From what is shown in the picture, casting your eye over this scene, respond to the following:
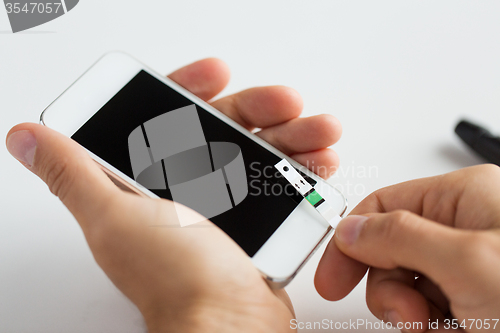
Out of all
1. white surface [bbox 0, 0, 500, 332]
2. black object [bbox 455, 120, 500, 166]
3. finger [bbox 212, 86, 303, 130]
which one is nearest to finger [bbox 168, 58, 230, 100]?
finger [bbox 212, 86, 303, 130]

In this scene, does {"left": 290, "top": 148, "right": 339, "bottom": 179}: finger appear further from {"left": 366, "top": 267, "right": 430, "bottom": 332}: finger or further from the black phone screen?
{"left": 366, "top": 267, "right": 430, "bottom": 332}: finger

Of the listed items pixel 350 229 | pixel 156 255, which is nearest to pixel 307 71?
pixel 350 229

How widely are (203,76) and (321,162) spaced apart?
1.00 ft

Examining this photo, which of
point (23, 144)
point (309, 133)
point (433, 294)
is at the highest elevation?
point (23, 144)

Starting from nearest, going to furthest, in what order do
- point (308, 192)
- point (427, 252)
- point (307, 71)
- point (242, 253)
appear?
point (427, 252) < point (242, 253) < point (308, 192) < point (307, 71)

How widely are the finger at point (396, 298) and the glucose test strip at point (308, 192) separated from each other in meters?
0.10

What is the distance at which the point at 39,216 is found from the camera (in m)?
0.79

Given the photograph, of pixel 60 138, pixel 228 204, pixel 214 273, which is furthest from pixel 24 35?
pixel 214 273

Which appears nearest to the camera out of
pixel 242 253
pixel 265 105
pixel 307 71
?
pixel 242 253

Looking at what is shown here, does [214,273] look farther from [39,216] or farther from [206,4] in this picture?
[206,4]

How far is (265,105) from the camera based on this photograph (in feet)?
2.62

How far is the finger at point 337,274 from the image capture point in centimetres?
60

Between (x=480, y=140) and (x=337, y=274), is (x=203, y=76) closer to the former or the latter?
(x=337, y=274)

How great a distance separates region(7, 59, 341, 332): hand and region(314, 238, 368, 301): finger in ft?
0.23
